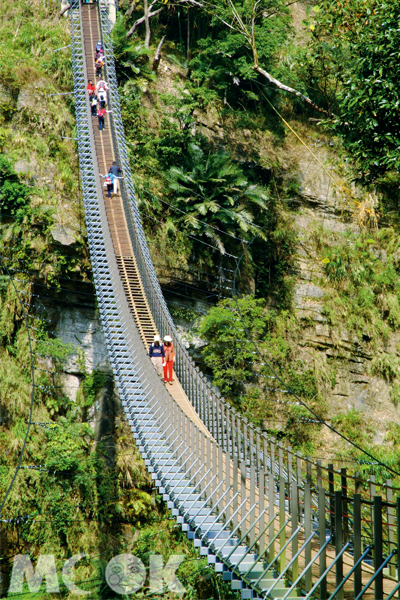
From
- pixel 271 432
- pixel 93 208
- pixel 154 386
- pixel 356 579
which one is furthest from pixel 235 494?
pixel 271 432

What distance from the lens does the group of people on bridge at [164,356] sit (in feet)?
35.6

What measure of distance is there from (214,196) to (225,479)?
12.6m

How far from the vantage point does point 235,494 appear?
648cm

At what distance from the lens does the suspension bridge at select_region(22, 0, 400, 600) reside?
5.24 metres

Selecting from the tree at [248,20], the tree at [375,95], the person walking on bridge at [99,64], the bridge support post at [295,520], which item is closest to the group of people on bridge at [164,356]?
the tree at [375,95]

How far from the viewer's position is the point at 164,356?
36.0ft

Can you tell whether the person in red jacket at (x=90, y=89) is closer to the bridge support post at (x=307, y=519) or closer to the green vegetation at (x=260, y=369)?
the green vegetation at (x=260, y=369)

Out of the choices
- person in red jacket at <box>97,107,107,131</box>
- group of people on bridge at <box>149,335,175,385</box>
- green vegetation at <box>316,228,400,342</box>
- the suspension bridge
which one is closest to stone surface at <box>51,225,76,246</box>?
the suspension bridge

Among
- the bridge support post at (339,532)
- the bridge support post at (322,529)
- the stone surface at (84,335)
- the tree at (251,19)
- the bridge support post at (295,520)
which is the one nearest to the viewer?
the bridge support post at (339,532)

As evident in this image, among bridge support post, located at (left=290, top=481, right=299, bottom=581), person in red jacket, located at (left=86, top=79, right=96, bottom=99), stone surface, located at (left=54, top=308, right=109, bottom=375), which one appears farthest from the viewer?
stone surface, located at (left=54, top=308, right=109, bottom=375)

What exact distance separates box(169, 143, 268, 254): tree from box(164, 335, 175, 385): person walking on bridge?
7.53 m

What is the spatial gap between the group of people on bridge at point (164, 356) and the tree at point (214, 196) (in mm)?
7561

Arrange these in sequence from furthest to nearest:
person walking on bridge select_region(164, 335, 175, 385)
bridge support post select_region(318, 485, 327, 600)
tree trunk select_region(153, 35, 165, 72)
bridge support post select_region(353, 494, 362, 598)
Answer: tree trunk select_region(153, 35, 165, 72)
person walking on bridge select_region(164, 335, 175, 385)
bridge support post select_region(318, 485, 327, 600)
bridge support post select_region(353, 494, 362, 598)

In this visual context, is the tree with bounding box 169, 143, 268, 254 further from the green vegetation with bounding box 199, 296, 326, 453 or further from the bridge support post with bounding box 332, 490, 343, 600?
the bridge support post with bounding box 332, 490, 343, 600
